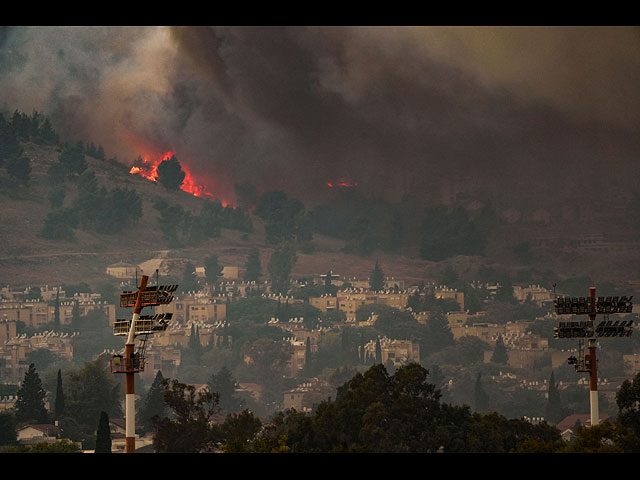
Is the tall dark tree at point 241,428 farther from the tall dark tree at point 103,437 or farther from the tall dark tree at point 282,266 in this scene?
the tall dark tree at point 282,266

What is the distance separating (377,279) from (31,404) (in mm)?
49943

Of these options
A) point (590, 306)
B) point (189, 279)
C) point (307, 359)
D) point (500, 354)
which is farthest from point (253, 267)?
point (590, 306)

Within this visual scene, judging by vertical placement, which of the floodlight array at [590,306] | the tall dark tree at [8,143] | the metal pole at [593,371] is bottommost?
the metal pole at [593,371]

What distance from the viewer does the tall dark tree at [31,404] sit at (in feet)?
204

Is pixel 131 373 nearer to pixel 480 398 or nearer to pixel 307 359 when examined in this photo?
pixel 480 398

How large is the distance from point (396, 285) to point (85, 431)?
47810 millimetres

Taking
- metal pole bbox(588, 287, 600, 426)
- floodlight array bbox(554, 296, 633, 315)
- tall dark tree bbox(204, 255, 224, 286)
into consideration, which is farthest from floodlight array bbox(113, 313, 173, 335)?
tall dark tree bbox(204, 255, 224, 286)

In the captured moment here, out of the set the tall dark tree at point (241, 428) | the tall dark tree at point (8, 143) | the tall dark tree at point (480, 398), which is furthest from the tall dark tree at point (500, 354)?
the tall dark tree at point (241, 428)

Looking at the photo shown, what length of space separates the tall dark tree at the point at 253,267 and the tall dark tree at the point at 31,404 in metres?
47.8

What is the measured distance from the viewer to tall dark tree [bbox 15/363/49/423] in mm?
62125

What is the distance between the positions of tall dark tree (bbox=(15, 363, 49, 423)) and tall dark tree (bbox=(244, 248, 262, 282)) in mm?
47819

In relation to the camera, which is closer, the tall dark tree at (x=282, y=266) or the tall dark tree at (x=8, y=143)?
the tall dark tree at (x=8, y=143)
